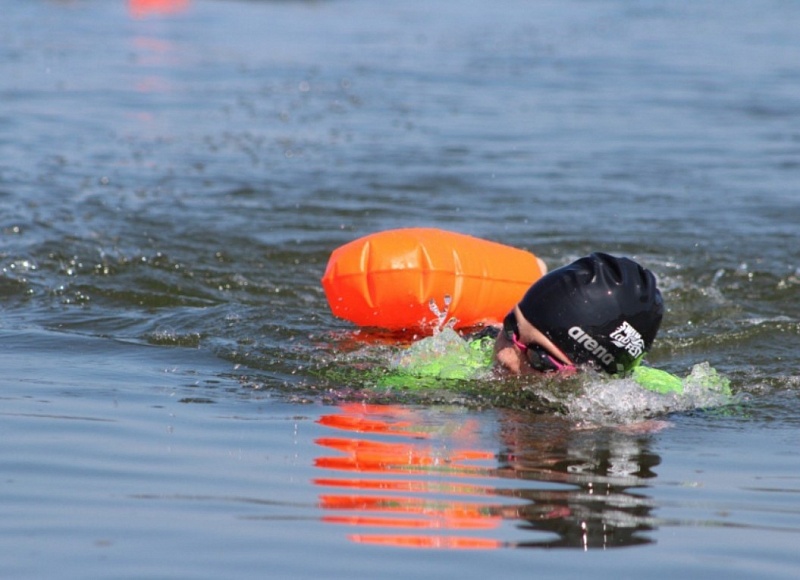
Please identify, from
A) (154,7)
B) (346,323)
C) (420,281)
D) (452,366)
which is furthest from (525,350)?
(154,7)

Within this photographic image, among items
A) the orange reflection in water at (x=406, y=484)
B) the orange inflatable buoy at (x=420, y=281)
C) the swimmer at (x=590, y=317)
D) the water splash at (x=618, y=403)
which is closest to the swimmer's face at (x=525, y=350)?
the swimmer at (x=590, y=317)

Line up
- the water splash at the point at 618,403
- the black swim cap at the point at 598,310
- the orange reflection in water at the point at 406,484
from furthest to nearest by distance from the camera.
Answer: the water splash at the point at 618,403
the black swim cap at the point at 598,310
the orange reflection in water at the point at 406,484

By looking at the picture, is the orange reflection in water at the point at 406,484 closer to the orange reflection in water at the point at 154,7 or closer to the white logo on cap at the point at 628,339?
the white logo on cap at the point at 628,339

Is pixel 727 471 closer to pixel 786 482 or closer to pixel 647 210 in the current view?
pixel 786 482

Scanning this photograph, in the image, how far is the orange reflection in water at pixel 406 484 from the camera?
13.4 feet

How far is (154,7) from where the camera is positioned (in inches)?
1125

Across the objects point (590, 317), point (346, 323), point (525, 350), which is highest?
point (590, 317)

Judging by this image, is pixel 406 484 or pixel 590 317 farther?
pixel 590 317

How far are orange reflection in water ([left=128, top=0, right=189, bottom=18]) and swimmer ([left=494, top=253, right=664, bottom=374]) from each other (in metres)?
22.6

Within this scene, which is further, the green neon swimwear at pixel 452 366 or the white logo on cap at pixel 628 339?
the green neon swimwear at pixel 452 366

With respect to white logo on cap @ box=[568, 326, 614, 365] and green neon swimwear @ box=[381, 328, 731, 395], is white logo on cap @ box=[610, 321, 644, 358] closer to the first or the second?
white logo on cap @ box=[568, 326, 614, 365]

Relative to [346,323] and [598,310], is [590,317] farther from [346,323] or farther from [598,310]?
[346,323]

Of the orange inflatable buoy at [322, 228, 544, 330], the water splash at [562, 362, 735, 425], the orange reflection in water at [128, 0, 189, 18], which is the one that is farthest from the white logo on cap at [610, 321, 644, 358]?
the orange reflection in water at [128, 0, 189, 18]

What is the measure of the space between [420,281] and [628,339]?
63.0 inches
